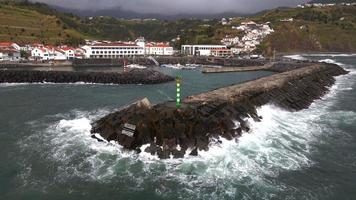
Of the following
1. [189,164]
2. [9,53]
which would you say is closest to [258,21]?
[9,53]

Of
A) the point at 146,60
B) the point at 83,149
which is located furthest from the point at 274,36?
the point at 83,149

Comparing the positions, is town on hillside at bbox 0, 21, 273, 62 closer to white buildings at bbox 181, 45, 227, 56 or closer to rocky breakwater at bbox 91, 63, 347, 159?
white buildings at bbox 181, 45, 227, 56

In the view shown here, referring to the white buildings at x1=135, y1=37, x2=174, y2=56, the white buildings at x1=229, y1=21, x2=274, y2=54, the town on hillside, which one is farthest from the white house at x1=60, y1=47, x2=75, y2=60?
the white buildings at x1=229, y1=21, x2=274, y2=54

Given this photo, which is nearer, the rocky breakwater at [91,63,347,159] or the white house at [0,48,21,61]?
the rocky breakwater at [91,63,347,159]

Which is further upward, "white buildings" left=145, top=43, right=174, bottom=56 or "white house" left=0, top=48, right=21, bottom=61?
"white buildings" left=145, top=43, right=174, bottom=56

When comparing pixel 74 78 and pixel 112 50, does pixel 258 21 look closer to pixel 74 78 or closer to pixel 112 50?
pixel 112 50

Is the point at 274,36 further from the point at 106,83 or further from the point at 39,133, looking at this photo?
the point at 39,133
